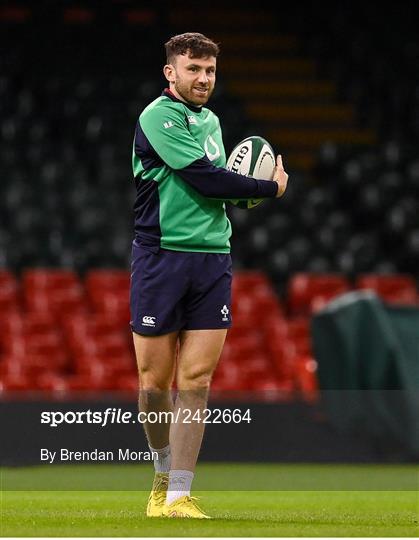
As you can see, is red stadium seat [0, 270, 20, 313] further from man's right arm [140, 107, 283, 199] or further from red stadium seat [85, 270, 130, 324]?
man's right arm [140, 107, 283, 199]

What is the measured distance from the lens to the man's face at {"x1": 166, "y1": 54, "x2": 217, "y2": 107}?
5.77 m

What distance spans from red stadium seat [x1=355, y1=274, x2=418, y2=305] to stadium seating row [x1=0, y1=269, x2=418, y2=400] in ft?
0.03

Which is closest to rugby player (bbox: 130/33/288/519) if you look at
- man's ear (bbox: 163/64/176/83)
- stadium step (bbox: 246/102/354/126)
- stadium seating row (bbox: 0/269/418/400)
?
man's ear (bbox: 163/64/176/83)

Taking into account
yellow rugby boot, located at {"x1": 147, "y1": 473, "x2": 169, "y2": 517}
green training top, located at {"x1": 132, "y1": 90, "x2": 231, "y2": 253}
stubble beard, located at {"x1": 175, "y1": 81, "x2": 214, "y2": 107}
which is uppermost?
stubble beard, located at {"x1": 175, "y1": 81, "x2": 214, "y2": 107}

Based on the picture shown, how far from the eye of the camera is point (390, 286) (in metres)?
15.2

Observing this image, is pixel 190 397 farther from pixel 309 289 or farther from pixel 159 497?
pixel 309 289

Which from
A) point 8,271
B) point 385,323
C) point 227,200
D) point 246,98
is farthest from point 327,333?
point 246,98

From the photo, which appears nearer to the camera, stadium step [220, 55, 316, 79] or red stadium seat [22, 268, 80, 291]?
red stadium seat [22, 268, 80, 291]

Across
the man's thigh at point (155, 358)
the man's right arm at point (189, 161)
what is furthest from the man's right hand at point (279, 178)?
the man's thigh at point (155, 358)

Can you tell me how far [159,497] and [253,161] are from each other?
134 cm

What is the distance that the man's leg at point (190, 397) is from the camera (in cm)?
566

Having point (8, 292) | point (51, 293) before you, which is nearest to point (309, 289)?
point (51, 293)

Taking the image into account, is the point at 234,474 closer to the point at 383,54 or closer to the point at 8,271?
the point at 8,271

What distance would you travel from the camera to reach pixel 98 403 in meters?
10.3
